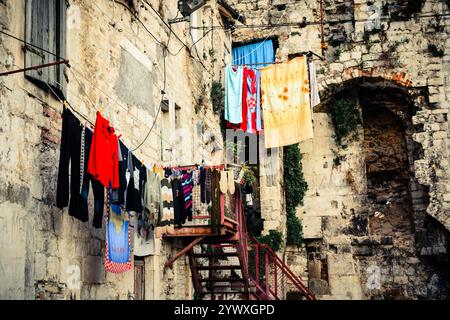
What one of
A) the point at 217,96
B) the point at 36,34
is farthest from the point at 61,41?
the point at 217,96

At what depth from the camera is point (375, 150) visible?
20.3m

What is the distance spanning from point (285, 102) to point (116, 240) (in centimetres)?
897

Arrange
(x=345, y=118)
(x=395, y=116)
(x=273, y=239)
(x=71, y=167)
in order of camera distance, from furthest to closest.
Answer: (x=395, y=116) < (x=345, y=118) < (x=273, y=239) < (x=71, y=167)

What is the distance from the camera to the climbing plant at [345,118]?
19.7m

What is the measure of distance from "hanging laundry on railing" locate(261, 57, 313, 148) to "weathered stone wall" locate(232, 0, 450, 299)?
1.71 meters

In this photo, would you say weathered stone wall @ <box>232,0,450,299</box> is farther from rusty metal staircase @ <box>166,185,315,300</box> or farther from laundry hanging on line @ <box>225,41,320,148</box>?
rusty metal staircase @ <box>166,185,315,300</box>

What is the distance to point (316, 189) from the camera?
19797mm

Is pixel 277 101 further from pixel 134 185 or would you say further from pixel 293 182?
pixel 134 185

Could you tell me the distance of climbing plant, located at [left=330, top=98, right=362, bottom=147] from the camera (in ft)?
64.6

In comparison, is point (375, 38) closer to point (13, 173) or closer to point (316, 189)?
point (316, 189)

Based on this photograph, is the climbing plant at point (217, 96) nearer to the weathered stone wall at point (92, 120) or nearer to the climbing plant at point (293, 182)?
the weathered stone wall at point (92, 120)

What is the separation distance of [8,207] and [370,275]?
12967 millimetres

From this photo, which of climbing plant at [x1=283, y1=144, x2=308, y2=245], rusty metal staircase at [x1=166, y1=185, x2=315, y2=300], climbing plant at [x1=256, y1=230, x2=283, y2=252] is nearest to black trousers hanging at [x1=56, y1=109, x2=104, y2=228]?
rusty metal staircase at [x1=166, y1=185, x2=315, y2=300]
